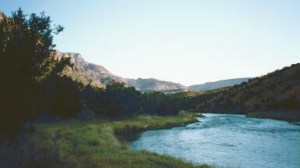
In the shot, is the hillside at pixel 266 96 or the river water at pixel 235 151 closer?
the river water at pixel 235 151

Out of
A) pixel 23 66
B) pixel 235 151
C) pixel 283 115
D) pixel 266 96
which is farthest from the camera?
pixel 266 96

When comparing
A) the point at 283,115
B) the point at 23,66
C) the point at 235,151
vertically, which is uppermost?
the point at 23,66

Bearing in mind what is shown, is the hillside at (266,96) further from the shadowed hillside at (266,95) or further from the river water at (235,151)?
the river water at (235,151)

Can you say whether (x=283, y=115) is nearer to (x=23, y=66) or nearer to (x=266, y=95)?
(x=266, y=95)

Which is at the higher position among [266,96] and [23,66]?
[266,96]

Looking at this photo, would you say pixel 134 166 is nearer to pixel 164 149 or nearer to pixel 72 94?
pixel 164 149

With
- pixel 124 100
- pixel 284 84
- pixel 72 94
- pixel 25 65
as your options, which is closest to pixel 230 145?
pixel 25 65

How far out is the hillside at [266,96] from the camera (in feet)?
437

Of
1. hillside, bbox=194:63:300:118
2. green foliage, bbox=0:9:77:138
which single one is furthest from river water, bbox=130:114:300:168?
hillside, bbox=194:63:300:118

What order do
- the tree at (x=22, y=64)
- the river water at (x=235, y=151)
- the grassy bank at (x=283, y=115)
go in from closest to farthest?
1. the tree at (x=22, y=64)
2. the river water at (x=235, y=151)
3. the grassy bank at (x=283, y=115)

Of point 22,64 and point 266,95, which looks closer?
point 22,64

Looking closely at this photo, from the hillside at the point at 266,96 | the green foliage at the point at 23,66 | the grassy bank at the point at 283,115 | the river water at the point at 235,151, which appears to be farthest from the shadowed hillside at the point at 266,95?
the green foliage at the point at 23,66

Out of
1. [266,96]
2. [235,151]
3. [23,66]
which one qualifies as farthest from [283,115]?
[23,66]

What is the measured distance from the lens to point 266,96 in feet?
501
